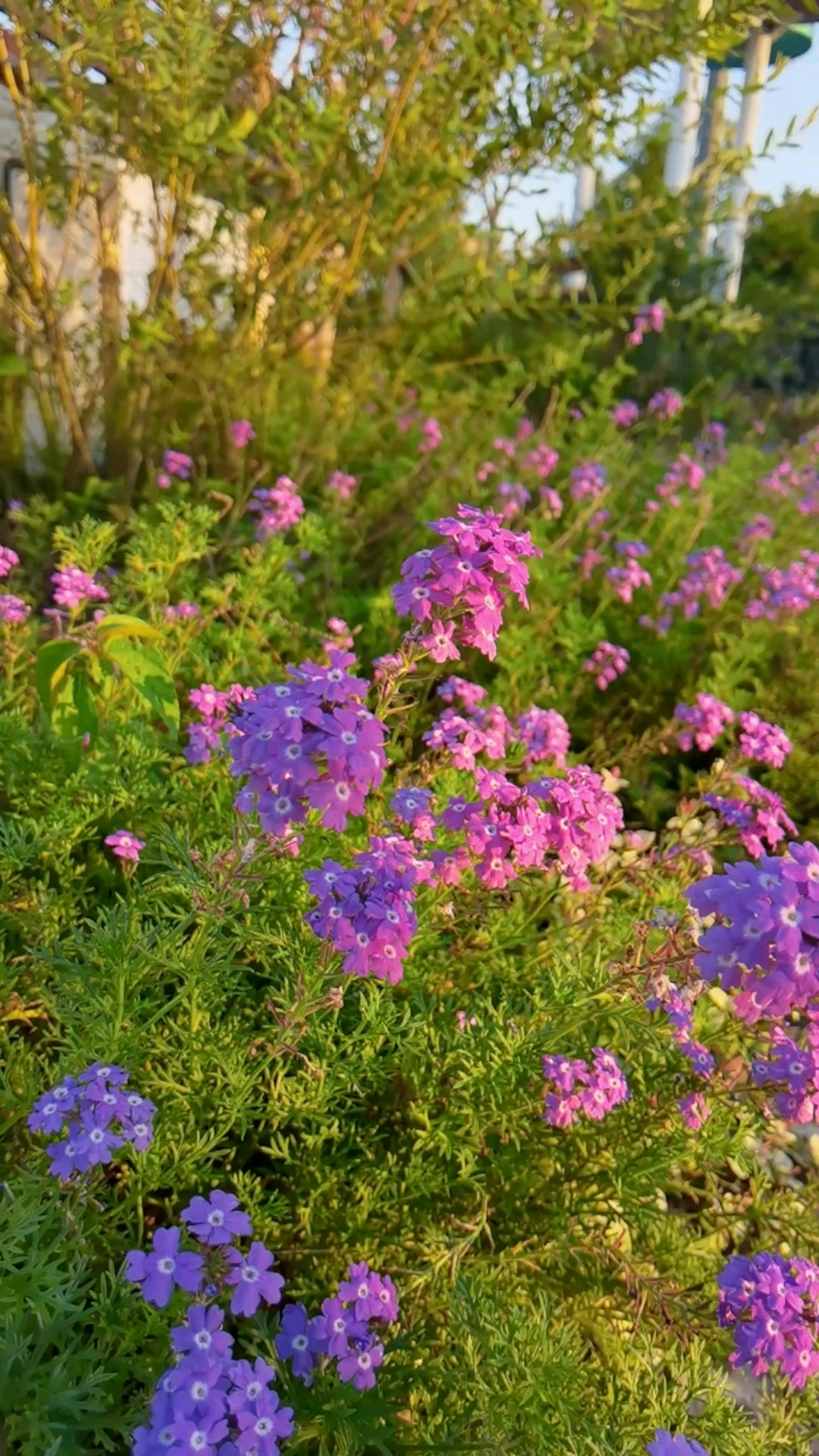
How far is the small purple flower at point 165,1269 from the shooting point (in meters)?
1.27

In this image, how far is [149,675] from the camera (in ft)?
8.04

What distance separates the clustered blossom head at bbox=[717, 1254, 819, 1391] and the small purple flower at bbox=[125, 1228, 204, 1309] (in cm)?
83

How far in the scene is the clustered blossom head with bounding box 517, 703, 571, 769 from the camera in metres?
2.43

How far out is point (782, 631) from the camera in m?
4.16

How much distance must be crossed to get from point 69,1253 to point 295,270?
12.8 ft

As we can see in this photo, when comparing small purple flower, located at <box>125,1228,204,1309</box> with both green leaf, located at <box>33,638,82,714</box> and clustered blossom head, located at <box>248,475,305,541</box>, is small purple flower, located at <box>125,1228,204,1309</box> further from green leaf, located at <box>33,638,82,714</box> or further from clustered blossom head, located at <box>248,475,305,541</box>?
clustered blossom head, located at <box>248,475,305,541</box>

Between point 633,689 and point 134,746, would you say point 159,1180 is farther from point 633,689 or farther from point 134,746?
point 633,689

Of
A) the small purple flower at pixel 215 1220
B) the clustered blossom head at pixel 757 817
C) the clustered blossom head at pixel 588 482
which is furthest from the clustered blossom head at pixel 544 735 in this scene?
the clustered blossom head at pixel 588 482

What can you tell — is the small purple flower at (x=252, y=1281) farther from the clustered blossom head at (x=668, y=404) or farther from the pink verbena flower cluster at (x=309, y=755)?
the clustered blossom head at (x=668, y=404)

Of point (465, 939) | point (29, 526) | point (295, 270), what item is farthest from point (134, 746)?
point (295, 270)

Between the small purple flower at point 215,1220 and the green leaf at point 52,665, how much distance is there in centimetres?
140

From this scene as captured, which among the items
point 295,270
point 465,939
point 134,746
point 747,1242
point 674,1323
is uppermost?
point 295,270

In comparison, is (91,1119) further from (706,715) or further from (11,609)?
(706,715)

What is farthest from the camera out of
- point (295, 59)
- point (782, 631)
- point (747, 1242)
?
point (782, 631)
